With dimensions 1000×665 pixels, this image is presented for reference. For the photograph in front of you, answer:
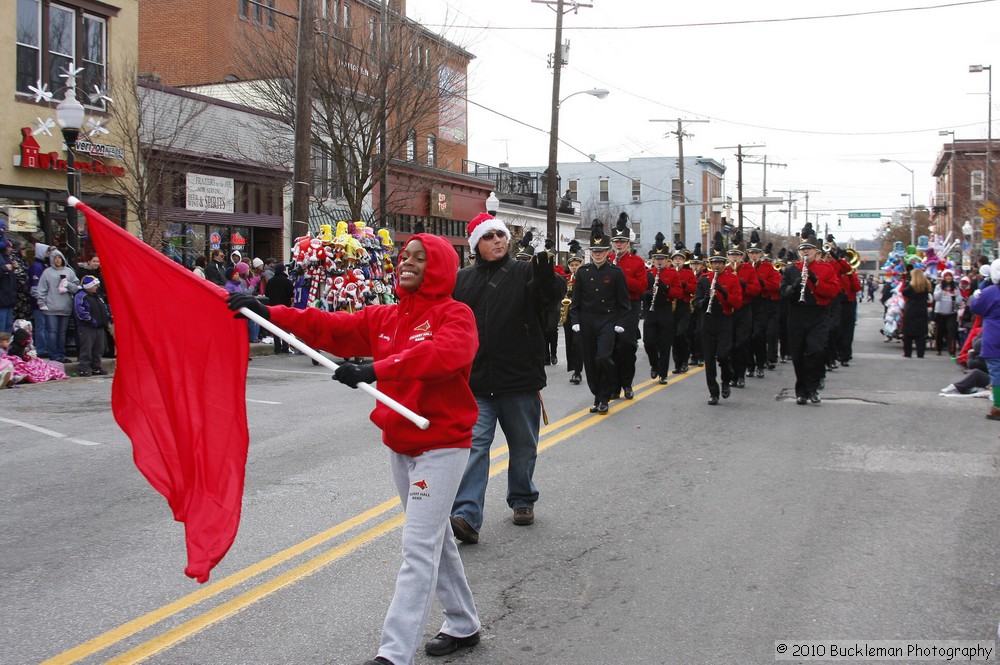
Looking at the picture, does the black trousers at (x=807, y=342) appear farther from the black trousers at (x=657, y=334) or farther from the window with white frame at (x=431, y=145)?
the window with white frame at (x=431, y=145)

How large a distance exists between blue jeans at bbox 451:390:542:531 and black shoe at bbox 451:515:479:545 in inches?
0.9

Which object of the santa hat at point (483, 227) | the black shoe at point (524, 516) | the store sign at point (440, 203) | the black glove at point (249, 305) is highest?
the store sign at point (440, 203)

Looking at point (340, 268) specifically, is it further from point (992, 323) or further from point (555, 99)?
point (555, 99)

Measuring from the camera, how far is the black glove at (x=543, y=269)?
612cm

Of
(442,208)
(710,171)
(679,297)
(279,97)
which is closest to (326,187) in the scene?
(279,97)

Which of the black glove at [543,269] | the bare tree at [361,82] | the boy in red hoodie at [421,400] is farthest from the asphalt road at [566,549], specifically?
the bare tree at [361,82]

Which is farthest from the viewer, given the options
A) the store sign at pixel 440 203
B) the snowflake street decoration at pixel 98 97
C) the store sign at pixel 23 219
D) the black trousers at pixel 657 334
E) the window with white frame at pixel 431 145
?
the store sign at pixel 440 203

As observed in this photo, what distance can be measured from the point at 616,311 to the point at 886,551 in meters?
5.96

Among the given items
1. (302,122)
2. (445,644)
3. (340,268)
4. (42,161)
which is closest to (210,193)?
(42,161)

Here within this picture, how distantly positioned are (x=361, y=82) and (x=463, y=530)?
2020 cm

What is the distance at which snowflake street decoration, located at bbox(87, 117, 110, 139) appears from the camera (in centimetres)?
2010

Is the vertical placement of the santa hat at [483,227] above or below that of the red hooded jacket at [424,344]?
above

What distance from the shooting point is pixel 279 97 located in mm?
24891

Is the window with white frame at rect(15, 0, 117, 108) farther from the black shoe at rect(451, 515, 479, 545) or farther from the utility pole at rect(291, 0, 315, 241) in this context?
the black shoe at rect(451, 515, 479, 545)
